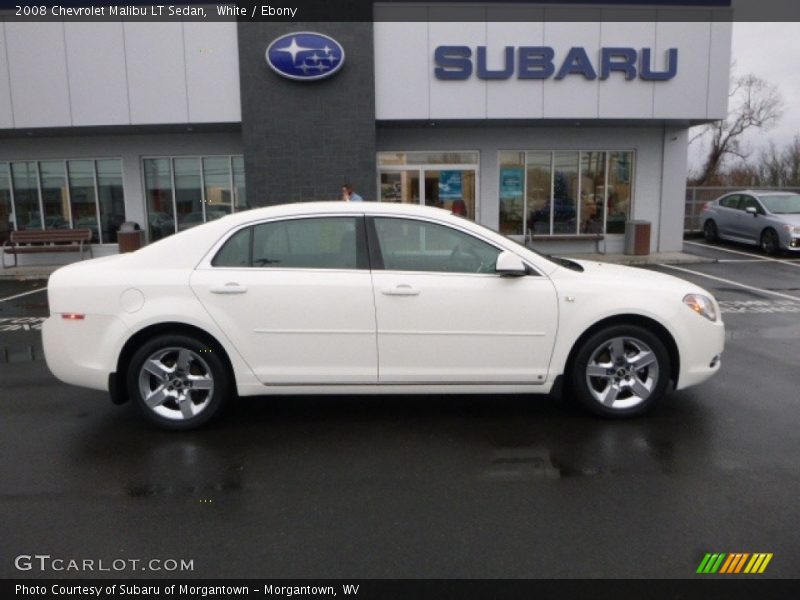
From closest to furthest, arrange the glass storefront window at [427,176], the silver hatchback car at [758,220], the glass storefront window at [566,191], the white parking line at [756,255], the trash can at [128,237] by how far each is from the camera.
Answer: the white parking line at [756,255] → the trash can at [128,237] → the silver hatchback car at [758,220] → the glass storefront window at [427,176] → the glass storefront window at [566,191]

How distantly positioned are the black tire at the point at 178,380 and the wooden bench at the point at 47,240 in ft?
43.5

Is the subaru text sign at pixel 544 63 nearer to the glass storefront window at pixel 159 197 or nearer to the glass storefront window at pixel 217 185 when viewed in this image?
the glass storefront window at pixel 217 185

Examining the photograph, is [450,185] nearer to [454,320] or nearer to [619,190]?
[619,190]

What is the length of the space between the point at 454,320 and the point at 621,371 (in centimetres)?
132

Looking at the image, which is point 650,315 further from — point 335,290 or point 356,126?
point 356,126

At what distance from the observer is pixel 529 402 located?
17.8 ft

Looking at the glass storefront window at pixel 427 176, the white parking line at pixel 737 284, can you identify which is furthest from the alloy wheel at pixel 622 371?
the glass storefront window at pixel 427 176

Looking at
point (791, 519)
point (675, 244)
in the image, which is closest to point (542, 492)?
point (791, 519)

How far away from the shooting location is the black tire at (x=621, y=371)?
4.81 m

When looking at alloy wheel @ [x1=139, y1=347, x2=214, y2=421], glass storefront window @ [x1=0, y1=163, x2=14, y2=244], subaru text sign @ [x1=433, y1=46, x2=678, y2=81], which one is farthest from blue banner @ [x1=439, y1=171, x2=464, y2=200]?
alloy wheel @ [x1=139, y1=347, x2=214, y2=421]

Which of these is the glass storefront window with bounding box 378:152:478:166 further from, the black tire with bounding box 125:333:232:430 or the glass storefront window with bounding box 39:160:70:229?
the black tire with bounding box 125:333:232:430

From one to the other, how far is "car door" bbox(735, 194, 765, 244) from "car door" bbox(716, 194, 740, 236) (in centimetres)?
16

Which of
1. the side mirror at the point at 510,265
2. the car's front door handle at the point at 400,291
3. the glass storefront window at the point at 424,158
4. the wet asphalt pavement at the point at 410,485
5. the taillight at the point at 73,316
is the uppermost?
the glass storefront window at the point at 424,158

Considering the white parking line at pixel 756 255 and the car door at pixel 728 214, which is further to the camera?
the car door at pixel 728 214
